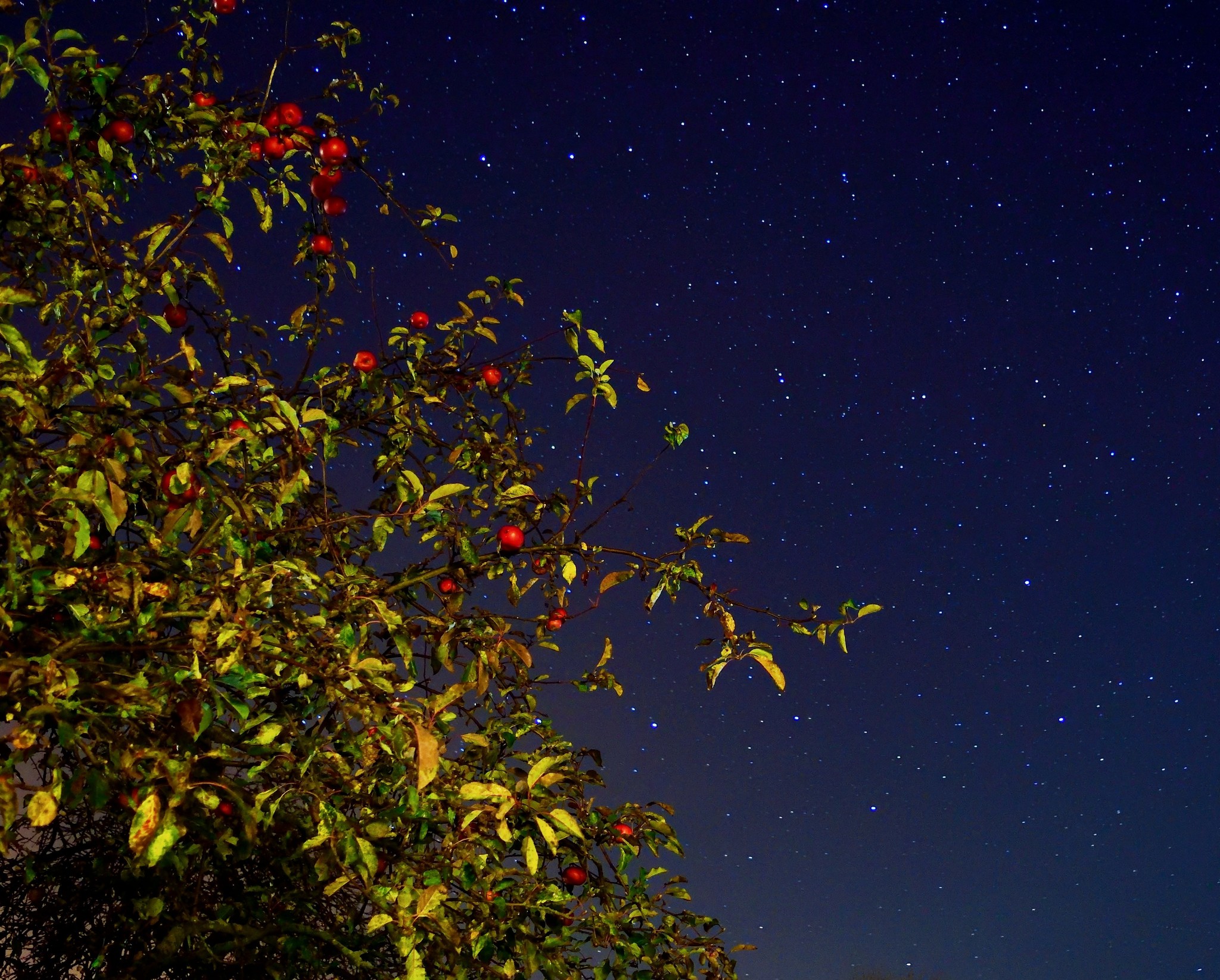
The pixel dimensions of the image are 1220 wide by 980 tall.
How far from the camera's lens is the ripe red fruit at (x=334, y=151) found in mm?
2256

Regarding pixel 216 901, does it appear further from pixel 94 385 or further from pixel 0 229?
pixel 0 229

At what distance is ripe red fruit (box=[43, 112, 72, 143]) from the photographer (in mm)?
1892

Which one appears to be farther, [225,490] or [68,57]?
[68,57]

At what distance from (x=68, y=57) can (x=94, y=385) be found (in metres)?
0.89

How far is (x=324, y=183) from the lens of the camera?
2404mm

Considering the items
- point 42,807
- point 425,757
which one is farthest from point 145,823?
point 425,757

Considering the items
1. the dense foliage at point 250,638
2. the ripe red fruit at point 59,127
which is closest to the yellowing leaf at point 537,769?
the dense foliage at point 250,638

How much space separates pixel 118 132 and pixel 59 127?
0.14 meters

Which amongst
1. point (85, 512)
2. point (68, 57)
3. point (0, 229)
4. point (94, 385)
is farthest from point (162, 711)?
point (68, 57)

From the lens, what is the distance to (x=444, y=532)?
2061 mm

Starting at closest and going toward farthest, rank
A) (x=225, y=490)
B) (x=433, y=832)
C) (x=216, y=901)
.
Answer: (x=225, y=490)
(x=433, y=832)
(x=216, y=901)

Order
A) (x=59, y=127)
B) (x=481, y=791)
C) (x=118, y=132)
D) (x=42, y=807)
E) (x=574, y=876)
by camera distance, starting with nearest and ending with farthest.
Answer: (x=42, y=807)
(x=481, y=791)
(x=59, y=127)
(x=118, y=132)
(x=574, y=876)

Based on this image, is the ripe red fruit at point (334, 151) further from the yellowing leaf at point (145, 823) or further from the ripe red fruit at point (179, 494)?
the yellowing leaf at point (145, 823)

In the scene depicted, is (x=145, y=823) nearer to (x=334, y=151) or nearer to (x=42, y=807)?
(x=42, y=807)
